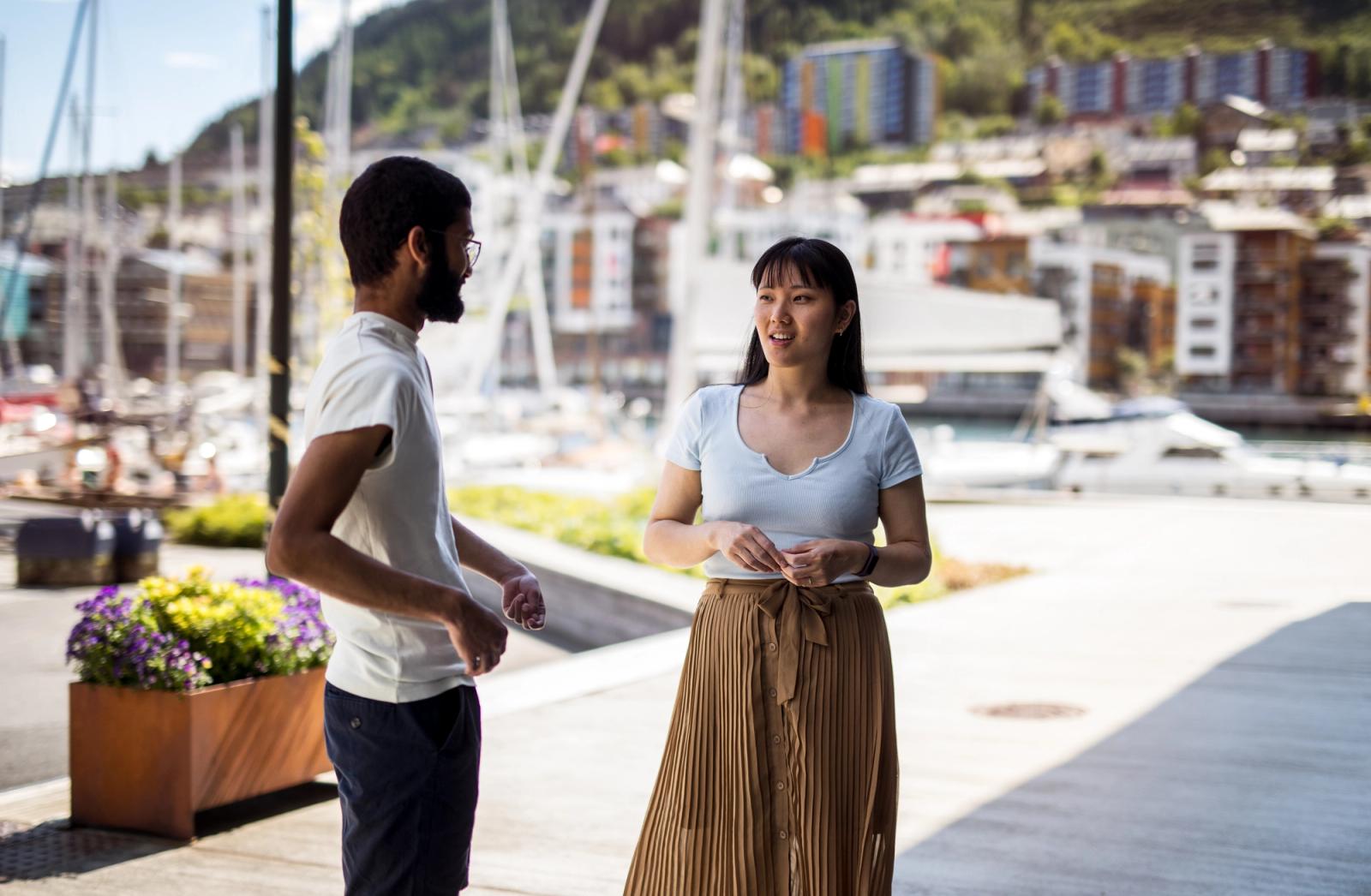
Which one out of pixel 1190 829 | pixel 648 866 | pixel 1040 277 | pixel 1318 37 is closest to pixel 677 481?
pixel 648 866

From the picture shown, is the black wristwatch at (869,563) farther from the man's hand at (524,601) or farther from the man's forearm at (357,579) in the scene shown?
the man's forearm at (357,579)

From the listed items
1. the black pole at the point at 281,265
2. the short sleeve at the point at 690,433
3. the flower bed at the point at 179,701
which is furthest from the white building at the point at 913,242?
the short sleeve at the point at 690,433

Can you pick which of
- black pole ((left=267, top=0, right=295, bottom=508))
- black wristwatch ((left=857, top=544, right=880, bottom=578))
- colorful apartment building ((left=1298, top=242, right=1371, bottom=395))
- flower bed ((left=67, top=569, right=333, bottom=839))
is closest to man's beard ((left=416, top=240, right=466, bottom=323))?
black wristwatch ((left=857, top=544, right=880, bottom=578))

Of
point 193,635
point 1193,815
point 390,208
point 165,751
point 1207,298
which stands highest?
point 1207,298

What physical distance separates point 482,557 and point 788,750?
2.34 ft

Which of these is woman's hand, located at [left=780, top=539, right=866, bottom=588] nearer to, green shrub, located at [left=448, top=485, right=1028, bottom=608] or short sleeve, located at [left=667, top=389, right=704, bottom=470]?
short sleeve, located at [left=667, top=389, right=704, bottom=470]

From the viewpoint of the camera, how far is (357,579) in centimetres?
187

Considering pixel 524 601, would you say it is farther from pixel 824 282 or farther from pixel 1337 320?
pixel 1337 320

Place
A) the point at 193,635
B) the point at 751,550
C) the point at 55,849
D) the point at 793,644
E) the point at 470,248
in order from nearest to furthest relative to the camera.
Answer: the point at 470,248, the point at 751,550, the point at 793,644, the point at 55,849, the point at 193,635

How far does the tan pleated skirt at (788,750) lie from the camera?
103 inches

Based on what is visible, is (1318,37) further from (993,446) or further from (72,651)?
(72,651)

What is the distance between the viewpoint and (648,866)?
2.77m

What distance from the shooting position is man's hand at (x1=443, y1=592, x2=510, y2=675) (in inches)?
75.5

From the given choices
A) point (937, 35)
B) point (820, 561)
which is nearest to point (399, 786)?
point (820, 561)
